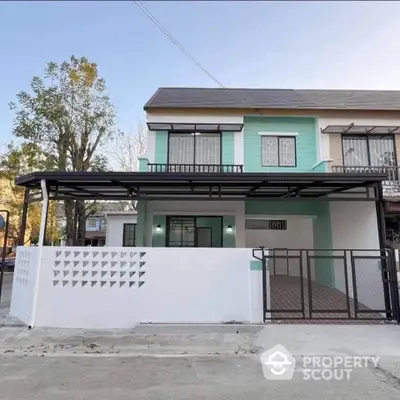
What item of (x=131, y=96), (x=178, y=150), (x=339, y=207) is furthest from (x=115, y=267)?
(x=131, y=96)

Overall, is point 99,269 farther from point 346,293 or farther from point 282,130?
point 282,130

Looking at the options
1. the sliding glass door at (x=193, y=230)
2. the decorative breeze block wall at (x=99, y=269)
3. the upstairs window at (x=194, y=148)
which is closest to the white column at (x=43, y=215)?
the decorative breeze block wall at (x=99, y=269)

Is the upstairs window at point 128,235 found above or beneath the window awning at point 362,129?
beneath

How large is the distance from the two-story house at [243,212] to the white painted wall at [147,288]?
0.02m

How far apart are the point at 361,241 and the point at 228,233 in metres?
4.17

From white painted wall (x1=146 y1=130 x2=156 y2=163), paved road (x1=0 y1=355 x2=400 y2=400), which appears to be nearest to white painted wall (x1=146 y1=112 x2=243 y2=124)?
white painted wall (x1=146 y1=130 x2=156 y2=163)

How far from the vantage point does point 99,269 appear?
6.33 metres

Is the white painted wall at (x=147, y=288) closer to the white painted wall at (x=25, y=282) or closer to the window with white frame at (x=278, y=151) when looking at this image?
the white painted wall at (x=25, y=282)

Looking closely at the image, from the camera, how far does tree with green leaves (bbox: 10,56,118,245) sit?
13.3 m

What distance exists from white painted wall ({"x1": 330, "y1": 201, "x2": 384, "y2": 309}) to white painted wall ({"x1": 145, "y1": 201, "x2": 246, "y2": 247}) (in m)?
3.02

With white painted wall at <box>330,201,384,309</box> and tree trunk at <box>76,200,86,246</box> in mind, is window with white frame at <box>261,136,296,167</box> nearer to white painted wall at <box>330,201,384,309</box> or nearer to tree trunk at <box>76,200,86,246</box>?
white painted wall at <box>330,201,384,309</box>

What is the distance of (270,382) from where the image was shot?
12.3ft

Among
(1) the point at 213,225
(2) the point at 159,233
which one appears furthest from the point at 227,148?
(2) the point at 159,233

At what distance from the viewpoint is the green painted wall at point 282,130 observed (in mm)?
11391
